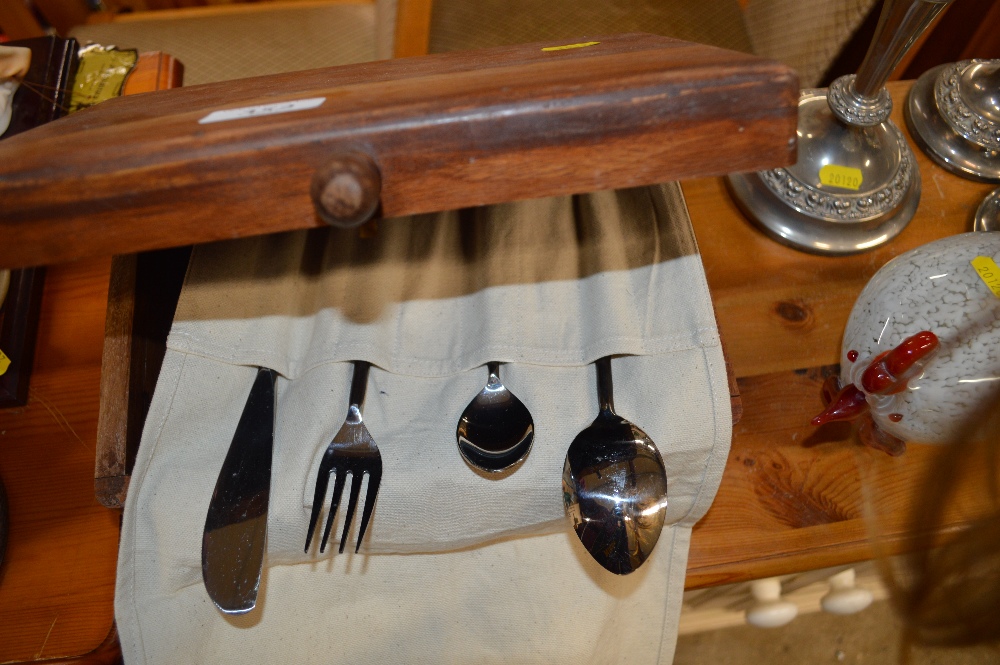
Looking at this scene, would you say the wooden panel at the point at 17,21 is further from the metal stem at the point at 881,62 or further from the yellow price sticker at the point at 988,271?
the yellow price sticker at the point at 988,271

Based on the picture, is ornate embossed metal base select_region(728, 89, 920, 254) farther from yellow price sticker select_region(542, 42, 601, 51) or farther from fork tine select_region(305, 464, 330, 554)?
fork tine select_region(305, 464, 330, 554)

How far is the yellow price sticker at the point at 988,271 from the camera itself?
466mm

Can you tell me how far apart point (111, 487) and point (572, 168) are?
0.40 meters

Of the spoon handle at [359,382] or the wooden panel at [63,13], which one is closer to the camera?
the spoon handle at [359,382]

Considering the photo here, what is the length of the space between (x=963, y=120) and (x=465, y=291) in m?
0.61

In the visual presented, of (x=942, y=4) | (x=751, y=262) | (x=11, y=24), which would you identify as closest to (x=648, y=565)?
(x=751, y=262)

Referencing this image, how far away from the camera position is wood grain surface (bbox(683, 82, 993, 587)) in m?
0.55

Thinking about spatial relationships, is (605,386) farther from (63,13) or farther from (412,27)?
(63,13)

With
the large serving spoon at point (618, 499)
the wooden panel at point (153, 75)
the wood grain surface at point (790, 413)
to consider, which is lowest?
the wood grain surface at point (790, 413)

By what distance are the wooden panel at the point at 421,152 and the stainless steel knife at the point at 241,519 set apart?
0.18 metres

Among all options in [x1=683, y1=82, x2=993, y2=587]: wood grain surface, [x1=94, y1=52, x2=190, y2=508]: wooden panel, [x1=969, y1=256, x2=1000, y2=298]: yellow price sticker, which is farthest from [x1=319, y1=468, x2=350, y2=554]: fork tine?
[x1=969, y1=256, x2=1000, y2=298]: yellow price sticker

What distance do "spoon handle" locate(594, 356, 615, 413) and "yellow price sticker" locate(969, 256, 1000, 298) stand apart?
0.27m

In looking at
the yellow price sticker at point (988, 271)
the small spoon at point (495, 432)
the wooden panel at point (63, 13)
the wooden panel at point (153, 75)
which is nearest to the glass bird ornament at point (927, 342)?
the yellow price sticker at point (988, 271)

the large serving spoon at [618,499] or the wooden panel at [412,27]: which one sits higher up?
the wooden panel at [412,27]
